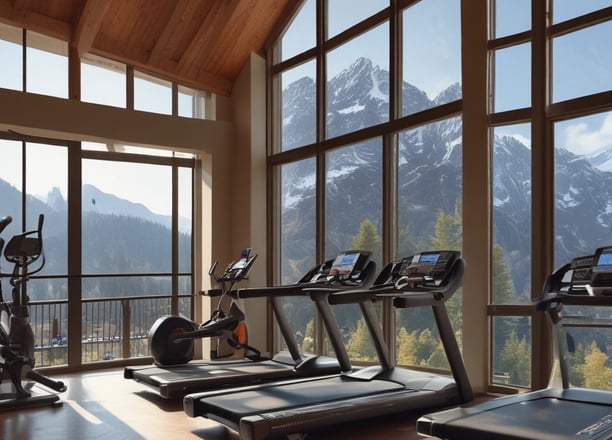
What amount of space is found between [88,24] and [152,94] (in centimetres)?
133

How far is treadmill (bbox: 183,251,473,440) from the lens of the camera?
4.15 metres

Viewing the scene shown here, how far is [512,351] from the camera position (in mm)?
5621

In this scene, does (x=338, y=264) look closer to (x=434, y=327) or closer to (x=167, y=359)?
(x=434, y=327)

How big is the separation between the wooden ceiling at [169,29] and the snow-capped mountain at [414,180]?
0.93 metres

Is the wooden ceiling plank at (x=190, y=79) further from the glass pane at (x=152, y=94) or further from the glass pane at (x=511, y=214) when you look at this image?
the glass pane at (x=511, y=214)

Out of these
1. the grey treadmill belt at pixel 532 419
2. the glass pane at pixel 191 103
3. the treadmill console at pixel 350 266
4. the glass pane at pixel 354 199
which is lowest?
the grey treadmill belt at pixel 532 419

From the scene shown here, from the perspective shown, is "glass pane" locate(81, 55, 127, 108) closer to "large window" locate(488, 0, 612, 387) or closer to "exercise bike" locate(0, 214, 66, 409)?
"exercise bike" locate(0, 214, 66, 409)

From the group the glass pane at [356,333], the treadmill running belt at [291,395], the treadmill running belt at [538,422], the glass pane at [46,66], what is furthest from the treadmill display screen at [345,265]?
the glass pane at [46,66]

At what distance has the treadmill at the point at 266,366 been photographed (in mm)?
5746

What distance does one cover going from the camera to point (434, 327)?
20.7 feet

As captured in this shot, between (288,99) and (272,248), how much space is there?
2022mm

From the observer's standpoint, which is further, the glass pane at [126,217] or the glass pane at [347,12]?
the glass pane at [126,217]

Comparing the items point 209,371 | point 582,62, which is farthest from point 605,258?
point 209,371

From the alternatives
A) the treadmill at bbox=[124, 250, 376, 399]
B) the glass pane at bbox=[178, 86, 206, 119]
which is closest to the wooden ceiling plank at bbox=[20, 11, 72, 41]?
the glass pane at bbox=[178, 86, 206, 119]
